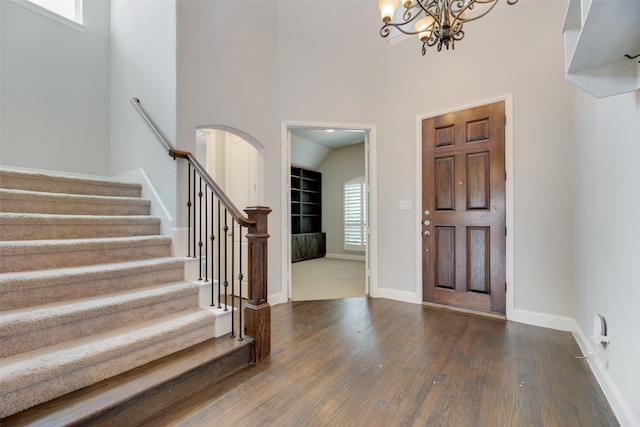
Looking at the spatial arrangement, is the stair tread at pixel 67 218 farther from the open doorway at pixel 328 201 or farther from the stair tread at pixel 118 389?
the open doorway at pixel 328 201

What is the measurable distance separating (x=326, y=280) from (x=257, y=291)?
2.85 metres

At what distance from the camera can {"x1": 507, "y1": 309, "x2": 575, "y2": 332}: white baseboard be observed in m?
2.58

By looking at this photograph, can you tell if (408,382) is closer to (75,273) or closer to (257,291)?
(257,291)

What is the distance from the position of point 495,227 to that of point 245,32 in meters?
3.52

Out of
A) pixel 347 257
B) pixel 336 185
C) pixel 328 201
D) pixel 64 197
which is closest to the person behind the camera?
pixel 64 197

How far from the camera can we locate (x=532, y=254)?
2.74 metres

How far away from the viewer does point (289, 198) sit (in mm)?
3613

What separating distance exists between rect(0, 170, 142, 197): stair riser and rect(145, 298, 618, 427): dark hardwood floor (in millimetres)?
2142

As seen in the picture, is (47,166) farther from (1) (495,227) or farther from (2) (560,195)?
(2) (560,195)

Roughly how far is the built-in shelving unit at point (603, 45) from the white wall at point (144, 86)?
2.89 meters

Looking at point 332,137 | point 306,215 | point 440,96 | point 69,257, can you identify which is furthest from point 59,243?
point 306,215

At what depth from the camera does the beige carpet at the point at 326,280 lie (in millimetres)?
3846

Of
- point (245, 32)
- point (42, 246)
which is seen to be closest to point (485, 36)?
point (245, 32)

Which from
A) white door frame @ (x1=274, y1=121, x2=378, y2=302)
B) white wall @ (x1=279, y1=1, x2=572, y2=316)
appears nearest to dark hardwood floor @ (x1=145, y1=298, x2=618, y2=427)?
white wall @ (x1=279, y1=1, x2=572, y2=316)
